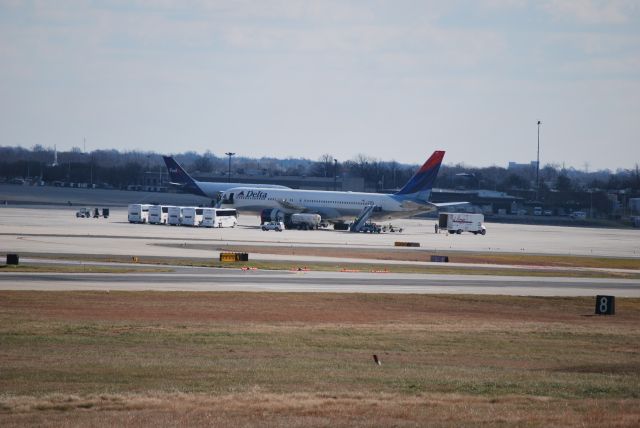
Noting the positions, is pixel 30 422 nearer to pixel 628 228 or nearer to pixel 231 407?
pixel 231 407

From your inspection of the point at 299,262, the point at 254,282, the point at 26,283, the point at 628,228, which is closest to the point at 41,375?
the point at 26,283

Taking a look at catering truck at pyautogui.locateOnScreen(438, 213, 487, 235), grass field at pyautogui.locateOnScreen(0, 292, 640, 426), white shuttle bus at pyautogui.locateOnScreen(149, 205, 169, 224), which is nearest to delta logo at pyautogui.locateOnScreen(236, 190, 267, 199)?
white shuttle bus at pyautogui.locateOnScreen(149, 205, 169, 224)

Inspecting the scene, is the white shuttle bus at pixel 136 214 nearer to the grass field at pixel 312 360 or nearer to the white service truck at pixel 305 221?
the white service truck at pixel 305 221

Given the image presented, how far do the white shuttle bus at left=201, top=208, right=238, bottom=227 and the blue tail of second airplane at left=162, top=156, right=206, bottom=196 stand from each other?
24808 mm

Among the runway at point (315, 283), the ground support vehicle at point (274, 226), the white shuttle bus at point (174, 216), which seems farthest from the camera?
the white shuttle bus at point (174, 216)

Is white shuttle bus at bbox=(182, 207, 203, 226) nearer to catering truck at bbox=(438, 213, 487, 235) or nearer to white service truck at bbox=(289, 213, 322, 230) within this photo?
white service truck at bbox=(289, 213, 322, 230)

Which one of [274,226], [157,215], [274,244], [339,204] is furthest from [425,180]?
[274,244]

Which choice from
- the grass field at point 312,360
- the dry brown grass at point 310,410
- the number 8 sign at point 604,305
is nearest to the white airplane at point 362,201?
the grass field at point 312,360

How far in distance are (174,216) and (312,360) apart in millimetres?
96858

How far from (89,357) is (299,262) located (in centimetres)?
4452

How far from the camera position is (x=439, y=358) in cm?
3516

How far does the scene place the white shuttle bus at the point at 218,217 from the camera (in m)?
125

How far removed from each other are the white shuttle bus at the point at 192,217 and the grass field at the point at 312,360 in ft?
239

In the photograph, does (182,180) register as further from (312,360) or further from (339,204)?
(312,360)
